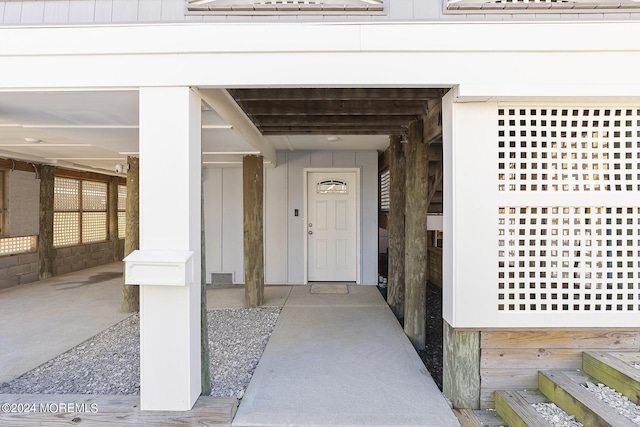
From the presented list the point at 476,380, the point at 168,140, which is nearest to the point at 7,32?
the point at 168,140

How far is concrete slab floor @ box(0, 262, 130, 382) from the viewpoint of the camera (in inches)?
120

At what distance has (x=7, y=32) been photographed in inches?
80.4

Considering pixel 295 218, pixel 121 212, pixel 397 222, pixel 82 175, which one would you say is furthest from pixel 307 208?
pixel 121 212

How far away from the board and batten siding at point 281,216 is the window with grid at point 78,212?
356cm

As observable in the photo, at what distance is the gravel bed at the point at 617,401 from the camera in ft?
5.59

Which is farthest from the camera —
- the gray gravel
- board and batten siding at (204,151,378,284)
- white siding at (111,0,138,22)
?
board and batten siding at (204,151,378,284)

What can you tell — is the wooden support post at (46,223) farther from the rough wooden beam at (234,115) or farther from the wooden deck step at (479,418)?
the wooden deck step at (479,418)

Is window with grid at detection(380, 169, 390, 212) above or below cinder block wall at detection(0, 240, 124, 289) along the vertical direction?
above

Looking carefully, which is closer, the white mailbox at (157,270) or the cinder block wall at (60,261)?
the white mailbox at (157,270)

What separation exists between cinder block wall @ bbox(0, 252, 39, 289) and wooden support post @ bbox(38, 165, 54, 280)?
112 millimetres

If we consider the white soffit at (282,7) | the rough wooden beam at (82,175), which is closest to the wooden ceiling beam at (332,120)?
the white soffit at (282,7)

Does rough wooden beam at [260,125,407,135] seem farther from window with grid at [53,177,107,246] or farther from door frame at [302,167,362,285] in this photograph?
window with grid at [53,177,107,246]

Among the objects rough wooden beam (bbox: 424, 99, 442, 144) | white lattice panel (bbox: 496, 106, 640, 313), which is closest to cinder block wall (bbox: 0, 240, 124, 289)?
rough wooden beam (bbox: 424, 99, 442, 144)

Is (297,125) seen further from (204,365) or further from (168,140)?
(204,365)
